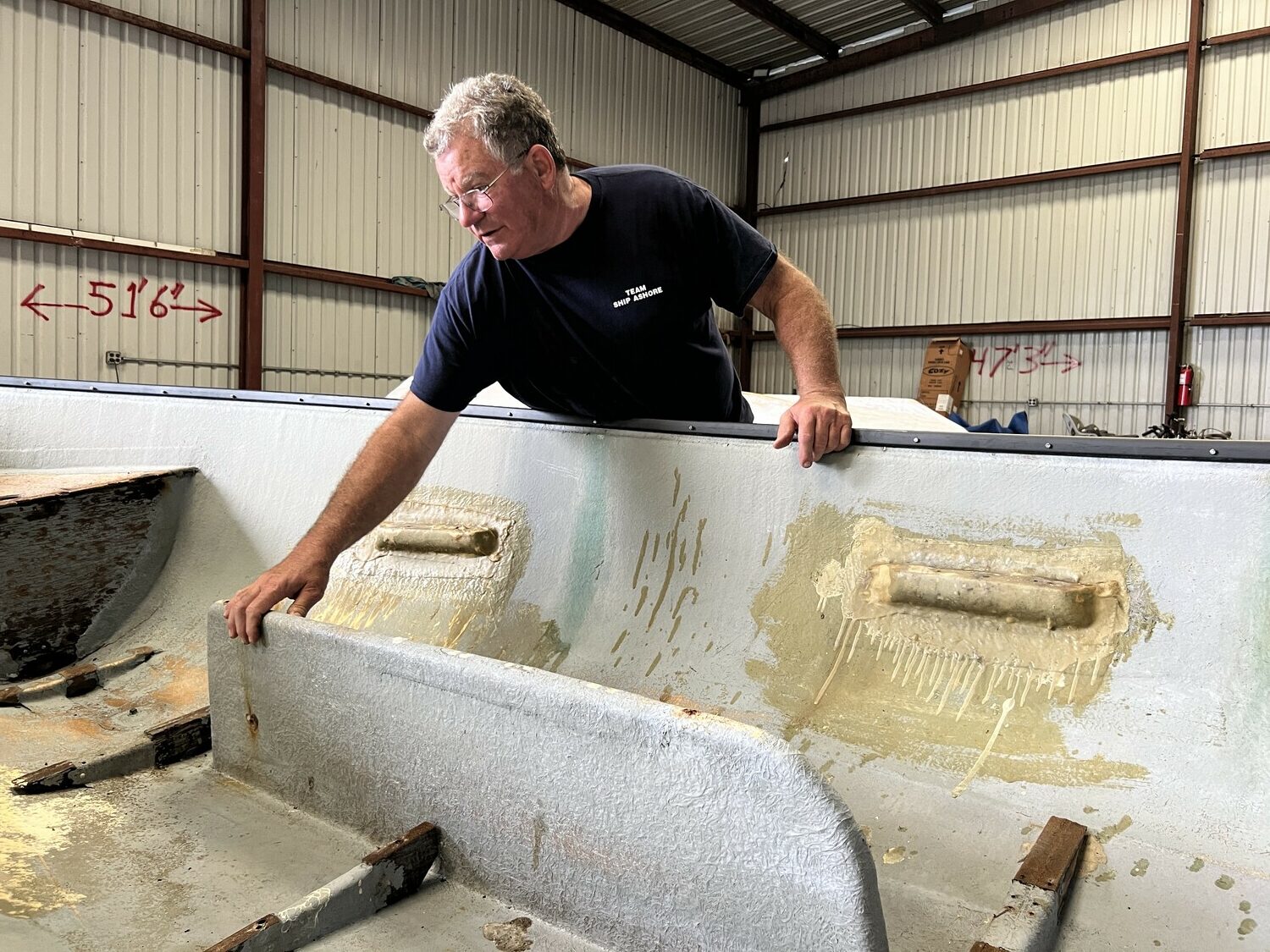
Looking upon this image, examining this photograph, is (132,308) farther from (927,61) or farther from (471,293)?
(927,61)

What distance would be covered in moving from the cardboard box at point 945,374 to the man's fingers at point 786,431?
851 cm

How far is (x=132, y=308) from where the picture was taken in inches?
264

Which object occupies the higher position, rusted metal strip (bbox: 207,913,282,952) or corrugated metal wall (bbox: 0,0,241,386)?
corrugated metal wall (bbox: 0,0,241,386)

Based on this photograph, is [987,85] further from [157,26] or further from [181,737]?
[181,737]

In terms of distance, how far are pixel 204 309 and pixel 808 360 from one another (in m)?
6.50

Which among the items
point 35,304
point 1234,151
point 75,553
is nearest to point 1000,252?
point 1234,151

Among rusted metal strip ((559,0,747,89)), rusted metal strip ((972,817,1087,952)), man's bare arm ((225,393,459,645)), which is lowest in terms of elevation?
rusted metal strip ((972,817,1087,952))

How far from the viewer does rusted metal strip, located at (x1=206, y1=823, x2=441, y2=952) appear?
1.13 metres

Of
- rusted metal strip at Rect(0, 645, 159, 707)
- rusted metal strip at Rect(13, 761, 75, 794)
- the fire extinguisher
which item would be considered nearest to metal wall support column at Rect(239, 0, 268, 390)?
rusted metal strip at Rect(0, 645, 159, 707)

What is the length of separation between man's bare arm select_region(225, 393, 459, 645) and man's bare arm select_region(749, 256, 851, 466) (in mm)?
740

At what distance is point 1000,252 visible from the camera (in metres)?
9.81

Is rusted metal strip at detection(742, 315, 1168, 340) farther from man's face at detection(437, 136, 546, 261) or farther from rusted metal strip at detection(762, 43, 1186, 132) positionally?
man's face at detection(437, 136, 546, 261)

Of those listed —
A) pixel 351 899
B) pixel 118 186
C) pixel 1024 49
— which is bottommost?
pixel 351 899

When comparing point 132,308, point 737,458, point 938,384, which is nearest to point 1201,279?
point 938,384
